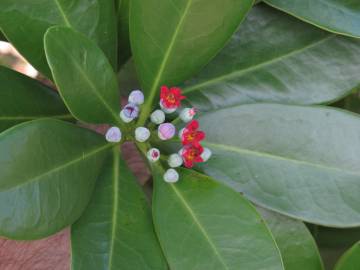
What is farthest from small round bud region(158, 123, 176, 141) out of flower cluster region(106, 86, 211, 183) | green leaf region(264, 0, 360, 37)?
green leaf region(264, 0, 360, 37)

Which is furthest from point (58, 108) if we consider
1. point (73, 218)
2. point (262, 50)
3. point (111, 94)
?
point (262, 50)

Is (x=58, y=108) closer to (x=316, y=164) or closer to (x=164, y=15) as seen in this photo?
(x=164, y=15)

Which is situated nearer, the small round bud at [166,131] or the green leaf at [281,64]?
the small round bud at [166,131]

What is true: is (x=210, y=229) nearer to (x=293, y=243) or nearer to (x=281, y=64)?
(x=293, y=243)

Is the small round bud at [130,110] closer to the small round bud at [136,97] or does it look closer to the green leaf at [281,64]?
the small round bud at [136,97]

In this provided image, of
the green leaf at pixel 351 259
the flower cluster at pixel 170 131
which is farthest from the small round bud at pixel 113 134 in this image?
the green leaf at pixel 351 259

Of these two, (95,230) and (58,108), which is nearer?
(95,230)
